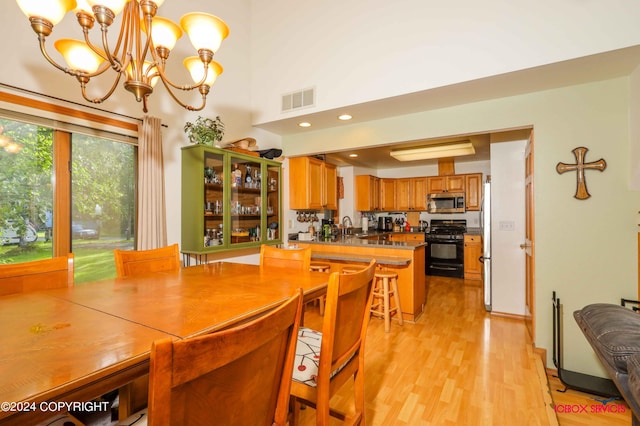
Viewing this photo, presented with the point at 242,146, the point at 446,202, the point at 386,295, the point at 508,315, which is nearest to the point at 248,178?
the point at 242,146

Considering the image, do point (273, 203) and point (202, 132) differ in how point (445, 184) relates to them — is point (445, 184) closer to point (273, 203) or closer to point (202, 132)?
point (273, 203)

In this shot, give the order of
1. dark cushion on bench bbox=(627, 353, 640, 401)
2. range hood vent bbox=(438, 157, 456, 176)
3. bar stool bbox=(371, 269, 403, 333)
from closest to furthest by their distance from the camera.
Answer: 1. dark cushion on bench bbox=(627, 353, 640, 401)
2. bar stool bbox=(371, 269, 403, 333)
3. range hood vent bbox=(438, 157, 456, 176)

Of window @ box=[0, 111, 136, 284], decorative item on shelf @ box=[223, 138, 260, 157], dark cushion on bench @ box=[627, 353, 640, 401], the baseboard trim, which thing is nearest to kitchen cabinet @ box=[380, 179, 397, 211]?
the baseboard trim

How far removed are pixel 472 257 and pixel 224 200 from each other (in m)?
4.78

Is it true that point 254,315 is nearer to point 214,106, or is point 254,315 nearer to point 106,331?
point 106,331

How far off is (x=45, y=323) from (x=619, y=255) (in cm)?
352

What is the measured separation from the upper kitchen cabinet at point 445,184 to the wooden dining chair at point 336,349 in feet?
18.3

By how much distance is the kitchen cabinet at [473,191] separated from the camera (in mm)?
6043

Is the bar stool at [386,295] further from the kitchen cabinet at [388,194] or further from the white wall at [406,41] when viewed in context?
the kitchen cabinet at [388,194]

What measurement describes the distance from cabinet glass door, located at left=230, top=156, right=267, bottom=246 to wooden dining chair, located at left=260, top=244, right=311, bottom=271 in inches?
44.9

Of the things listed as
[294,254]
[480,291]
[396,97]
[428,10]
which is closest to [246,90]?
[396,97]

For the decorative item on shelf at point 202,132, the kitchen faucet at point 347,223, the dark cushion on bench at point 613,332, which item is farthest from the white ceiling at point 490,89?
the kitchen faucet at point 347,223

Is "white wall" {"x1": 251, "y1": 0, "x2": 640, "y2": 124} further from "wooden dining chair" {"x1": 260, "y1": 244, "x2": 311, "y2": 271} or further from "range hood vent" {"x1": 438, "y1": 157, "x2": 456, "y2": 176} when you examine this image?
"range hood vent" {"x1": 438, "y1": 157, "x2": 456, "y2": 176}

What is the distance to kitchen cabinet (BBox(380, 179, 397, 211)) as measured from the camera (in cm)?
675
